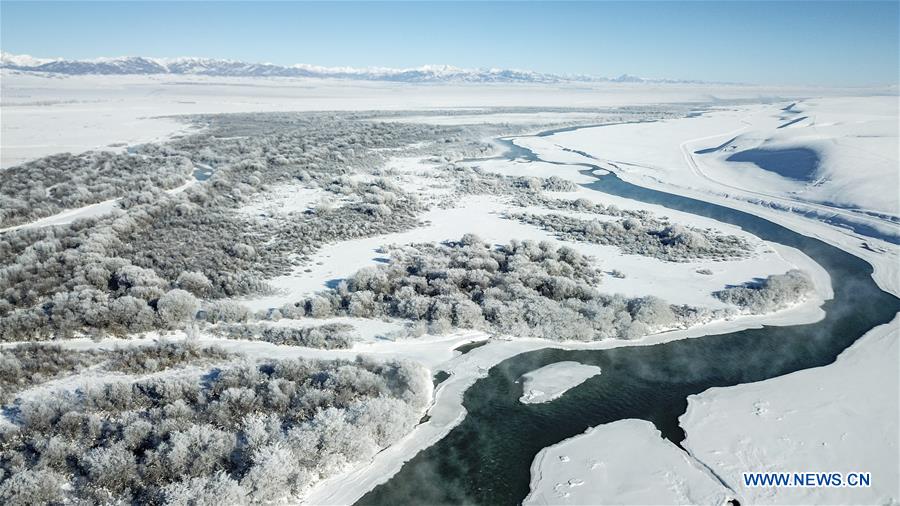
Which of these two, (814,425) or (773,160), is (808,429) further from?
(773,160)

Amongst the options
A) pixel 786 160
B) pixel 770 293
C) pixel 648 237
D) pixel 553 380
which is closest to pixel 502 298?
pixel 553 380

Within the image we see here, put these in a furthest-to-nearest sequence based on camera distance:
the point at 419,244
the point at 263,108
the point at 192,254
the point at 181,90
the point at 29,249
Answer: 1. the point at 181,90
2. the point at 263,108
3. the point at 419,244
4. the point at 192,254
5. the point at 29,249

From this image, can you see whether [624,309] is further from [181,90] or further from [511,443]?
[181,90]

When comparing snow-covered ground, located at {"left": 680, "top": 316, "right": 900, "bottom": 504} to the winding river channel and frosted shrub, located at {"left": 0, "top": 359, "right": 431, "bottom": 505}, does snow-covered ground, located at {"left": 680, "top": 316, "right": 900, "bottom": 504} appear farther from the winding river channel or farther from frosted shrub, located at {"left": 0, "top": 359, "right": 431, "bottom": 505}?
frosted shrub, located at {"left": 0, "top": 359, "right": 431, "bottom": 505}

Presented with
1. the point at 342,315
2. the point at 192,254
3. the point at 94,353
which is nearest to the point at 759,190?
the point at 342,315

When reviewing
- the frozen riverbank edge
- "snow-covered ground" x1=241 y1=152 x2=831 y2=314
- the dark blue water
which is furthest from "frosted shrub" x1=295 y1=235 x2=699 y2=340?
the dark blue water

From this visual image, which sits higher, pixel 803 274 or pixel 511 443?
pixel 803 274
